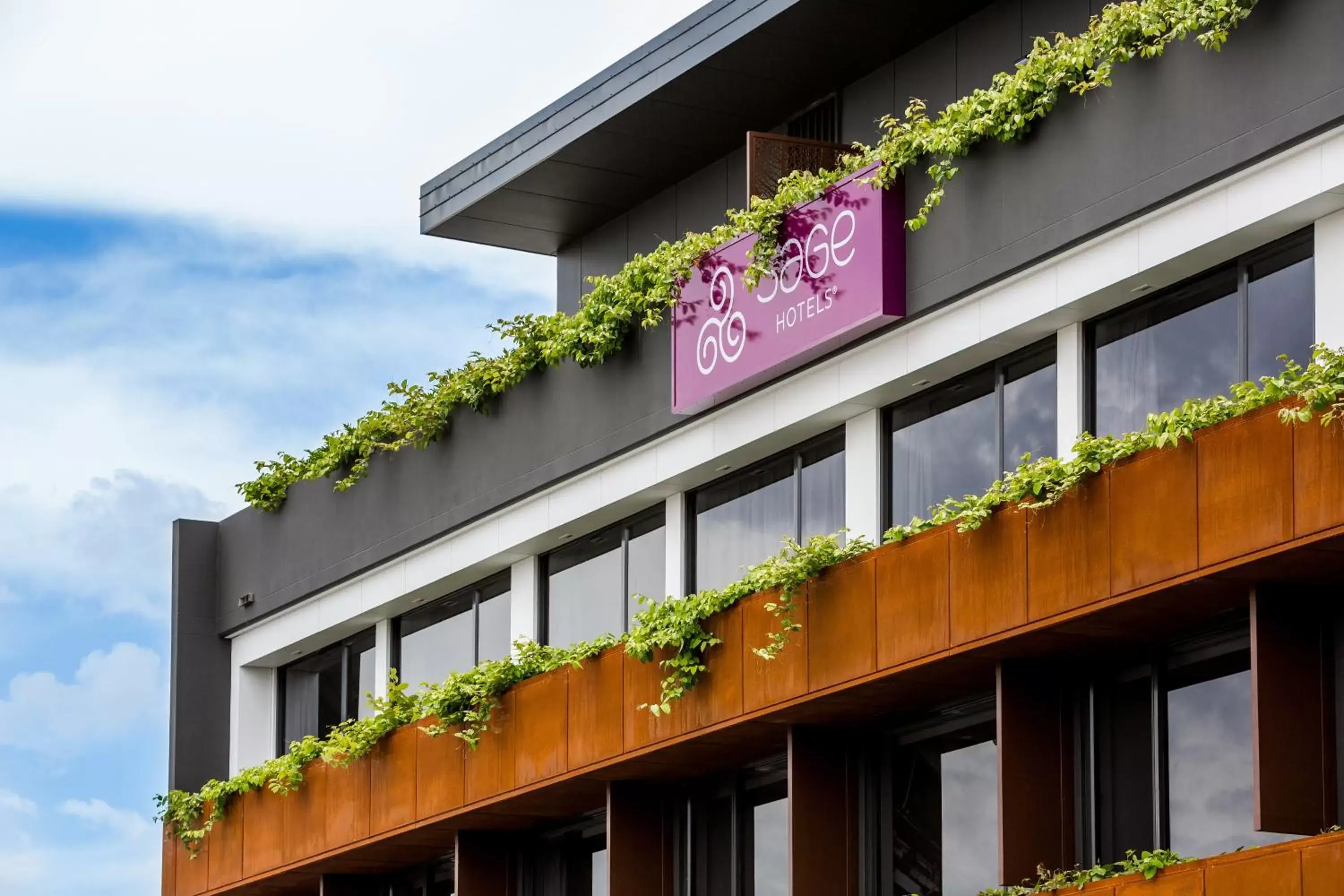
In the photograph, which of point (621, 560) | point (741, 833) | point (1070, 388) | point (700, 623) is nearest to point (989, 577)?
point (1070, 388)

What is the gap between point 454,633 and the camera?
32844 mm

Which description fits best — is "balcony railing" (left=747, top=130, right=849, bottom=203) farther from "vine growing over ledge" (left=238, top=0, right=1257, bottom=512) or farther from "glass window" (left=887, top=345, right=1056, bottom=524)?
"glass window" (left=887, top=345, right=1056, bottom=524)

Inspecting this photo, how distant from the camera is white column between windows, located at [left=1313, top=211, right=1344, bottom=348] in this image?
20484mm

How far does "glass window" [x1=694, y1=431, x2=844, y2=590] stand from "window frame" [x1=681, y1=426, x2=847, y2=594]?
0.03ft

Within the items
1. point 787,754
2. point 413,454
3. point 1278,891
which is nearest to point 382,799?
point 413,454

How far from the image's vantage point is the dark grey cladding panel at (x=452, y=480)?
28.5 meters

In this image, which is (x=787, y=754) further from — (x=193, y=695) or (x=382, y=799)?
(x=193, y=695)

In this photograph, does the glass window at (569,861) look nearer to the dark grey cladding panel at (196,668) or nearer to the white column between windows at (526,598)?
the white column between windows at (526,598)

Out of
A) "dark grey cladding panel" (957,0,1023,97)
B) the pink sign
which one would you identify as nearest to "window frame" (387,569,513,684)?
the pink sign

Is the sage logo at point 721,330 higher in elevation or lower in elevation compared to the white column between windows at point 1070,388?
higher

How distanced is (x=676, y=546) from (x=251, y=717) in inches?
416

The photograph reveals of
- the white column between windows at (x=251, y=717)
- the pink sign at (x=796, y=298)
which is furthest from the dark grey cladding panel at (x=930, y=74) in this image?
the white column between windows at (x=251, y=717)

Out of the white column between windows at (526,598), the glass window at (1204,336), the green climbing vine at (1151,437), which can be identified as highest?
the glass window at (1204,336)

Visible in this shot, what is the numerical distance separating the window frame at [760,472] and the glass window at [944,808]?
3.00m
